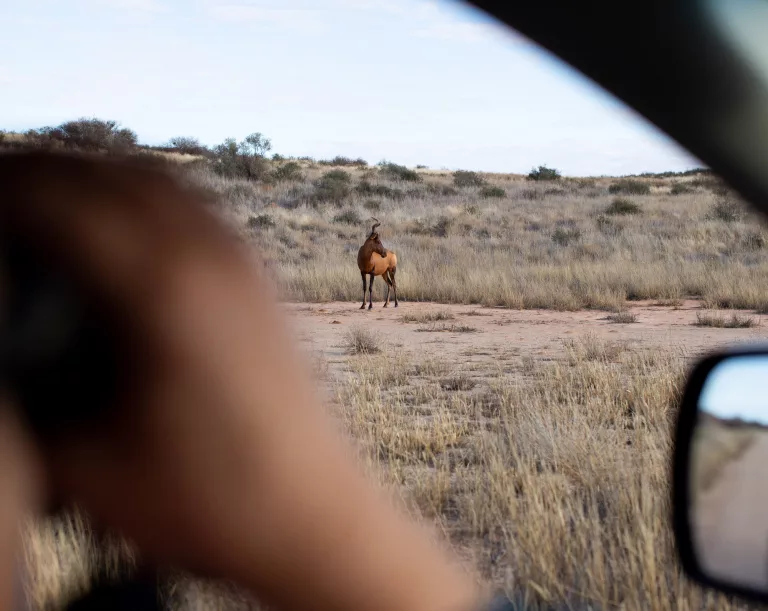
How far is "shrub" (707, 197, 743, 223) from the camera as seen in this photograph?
2720 cm

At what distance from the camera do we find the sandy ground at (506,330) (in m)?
10.3

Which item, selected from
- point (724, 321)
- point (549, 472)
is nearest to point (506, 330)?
point (724, 321)

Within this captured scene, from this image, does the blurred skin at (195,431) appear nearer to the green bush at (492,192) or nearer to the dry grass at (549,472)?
the dry grass at (549,472)

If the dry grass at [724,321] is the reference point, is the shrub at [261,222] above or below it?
above

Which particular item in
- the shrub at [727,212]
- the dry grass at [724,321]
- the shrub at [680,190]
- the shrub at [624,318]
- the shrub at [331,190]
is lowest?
the shrub at [624,318]

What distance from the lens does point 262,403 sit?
73 centimetres

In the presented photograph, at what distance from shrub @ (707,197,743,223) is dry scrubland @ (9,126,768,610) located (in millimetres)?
116

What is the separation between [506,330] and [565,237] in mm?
13627

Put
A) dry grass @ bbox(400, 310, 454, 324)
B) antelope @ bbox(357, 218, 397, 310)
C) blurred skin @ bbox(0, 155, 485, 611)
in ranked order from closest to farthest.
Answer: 1. blurred skin @ bbox(0, 155, 485, 611)
2. dry grass @ bbox(400, 310, 454, 324)
3. antelope @ bbox(357, 218, 397, 310)

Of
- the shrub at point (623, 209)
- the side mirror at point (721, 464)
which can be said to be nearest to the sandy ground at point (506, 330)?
the side mirror at point (721, 464)

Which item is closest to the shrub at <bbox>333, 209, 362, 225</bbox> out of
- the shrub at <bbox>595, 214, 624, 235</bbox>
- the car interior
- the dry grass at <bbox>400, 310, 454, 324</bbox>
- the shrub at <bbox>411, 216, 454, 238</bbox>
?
the shrub at <bbox>411, 216, 454, 238</bbox>

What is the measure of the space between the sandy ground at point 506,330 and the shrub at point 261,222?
36.3 ft

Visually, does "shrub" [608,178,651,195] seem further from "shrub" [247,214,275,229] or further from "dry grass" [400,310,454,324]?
"dry grass" [400,310,454,324]

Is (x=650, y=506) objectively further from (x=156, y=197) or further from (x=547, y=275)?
(x=547, y=275)
